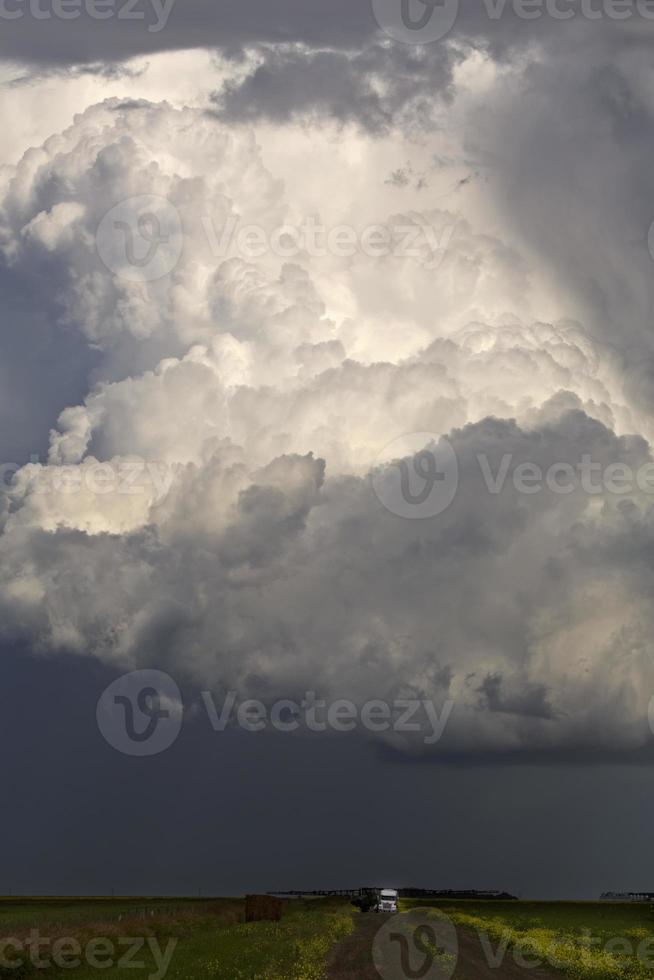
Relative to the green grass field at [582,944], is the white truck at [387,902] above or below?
above

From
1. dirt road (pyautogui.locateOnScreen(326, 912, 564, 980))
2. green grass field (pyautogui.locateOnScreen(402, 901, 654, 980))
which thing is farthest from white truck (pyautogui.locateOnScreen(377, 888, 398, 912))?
dirt road (pyautogui.locateOnScreen(326, 912, 564, 980))

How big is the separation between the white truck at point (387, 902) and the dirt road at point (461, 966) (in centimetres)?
4986

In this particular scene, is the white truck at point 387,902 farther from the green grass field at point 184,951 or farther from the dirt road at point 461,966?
the dirt road at point 461,966

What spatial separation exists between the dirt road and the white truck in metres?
49.9

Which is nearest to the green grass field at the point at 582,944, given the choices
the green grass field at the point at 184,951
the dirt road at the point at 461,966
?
the dirt road at the point at 461,966

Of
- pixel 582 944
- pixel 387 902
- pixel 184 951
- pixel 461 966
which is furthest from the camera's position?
pixel 387 902

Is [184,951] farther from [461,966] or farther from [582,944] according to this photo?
[582,944]

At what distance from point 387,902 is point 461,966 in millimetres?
68015

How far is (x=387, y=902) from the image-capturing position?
380 feet

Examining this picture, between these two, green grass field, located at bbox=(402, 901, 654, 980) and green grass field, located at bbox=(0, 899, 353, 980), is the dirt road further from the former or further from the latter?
green grass field, located at bbox=(402, 901, 654, 980)

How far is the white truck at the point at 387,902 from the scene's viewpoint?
114m

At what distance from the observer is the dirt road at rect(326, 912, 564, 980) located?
46812mm

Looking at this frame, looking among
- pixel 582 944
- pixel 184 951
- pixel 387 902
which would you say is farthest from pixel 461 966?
pixel 387 902

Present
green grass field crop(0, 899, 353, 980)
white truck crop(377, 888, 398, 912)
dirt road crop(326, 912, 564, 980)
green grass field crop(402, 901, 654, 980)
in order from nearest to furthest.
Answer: dirt road crop(326, 912, 564, 980) < green grass field crop(0, 899, 353, 980) < green grass field crop(402, 901, 654, 980) < white truck crop(377, 888, 398, 912)
